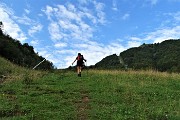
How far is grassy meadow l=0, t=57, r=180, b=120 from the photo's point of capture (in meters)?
15.4

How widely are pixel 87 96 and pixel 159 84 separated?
779 centimetres

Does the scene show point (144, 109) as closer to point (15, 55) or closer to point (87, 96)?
point (87, 96)

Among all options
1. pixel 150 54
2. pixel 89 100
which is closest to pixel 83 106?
pixel 89 100

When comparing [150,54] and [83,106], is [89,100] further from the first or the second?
[150,54]

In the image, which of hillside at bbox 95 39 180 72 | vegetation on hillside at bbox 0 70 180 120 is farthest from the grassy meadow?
hillside at bbox 95 39 180 72

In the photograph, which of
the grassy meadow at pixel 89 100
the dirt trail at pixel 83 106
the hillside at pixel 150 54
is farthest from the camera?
the hillside at pixel 150 54

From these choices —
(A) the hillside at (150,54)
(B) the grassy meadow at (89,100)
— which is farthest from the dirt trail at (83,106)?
(A) the hillside at (150,54)

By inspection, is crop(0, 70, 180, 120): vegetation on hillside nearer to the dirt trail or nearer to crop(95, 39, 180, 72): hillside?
the dirt trail

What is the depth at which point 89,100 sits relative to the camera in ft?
62.9

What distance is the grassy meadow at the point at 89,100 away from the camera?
50.4 ft

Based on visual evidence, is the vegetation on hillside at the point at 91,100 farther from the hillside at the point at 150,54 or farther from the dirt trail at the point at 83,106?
the hillside at the point at 150,54

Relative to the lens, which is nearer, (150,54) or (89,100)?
(89,100)

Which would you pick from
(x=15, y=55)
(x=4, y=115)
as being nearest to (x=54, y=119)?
(x=4, y=115)

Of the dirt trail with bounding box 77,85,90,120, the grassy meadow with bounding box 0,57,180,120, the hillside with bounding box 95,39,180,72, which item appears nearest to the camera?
the dirt trail with bounding box 77,85,90,120
